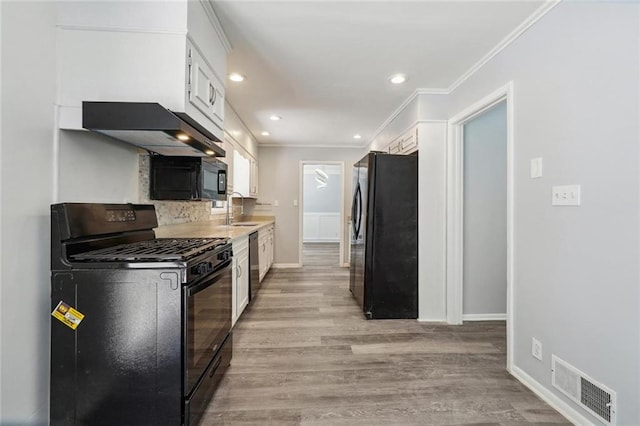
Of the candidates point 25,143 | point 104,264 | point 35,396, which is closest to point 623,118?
point 104,264

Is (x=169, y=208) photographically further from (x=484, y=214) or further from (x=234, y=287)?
(x=484, y=214)

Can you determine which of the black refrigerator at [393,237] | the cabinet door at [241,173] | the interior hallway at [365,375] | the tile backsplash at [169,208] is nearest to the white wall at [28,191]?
the tile backsplash at [169,208]

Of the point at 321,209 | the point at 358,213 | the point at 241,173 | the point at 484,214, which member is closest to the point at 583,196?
the point at 484,214

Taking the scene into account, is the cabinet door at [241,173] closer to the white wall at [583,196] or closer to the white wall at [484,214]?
the white wall at [484,214]

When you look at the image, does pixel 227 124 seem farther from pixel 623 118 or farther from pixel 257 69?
pixel 623 118

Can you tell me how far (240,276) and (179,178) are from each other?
109 centimetres

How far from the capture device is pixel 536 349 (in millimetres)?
1799

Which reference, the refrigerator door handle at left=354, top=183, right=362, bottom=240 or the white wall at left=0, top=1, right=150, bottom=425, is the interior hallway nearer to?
the white wall at left=0, top=1, right=150, bottom=425

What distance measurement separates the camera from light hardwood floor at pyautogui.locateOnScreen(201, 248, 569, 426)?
1.58 m

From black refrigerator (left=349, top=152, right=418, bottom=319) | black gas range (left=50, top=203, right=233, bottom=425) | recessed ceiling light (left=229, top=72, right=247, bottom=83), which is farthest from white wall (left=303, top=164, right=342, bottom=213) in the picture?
black gas range (left=50, top=203, right=233, bottom=425)

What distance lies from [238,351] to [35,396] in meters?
1.20

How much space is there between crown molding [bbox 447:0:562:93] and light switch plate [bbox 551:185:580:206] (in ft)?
3.52

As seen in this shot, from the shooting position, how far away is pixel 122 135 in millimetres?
1594

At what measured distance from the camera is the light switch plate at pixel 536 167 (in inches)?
68.7
